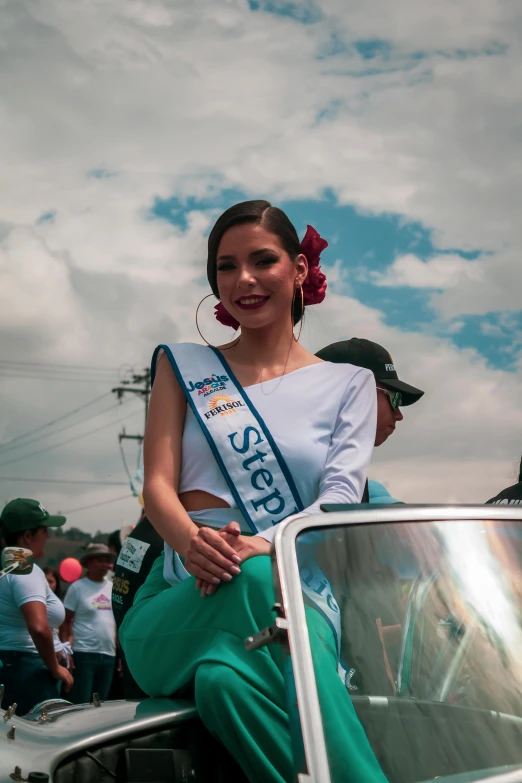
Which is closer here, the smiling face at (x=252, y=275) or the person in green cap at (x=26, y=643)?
the smiling face at (x=252, y=275)

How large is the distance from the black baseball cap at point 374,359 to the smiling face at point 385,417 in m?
0.05

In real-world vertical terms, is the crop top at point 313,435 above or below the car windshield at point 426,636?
above

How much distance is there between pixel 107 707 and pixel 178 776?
13.4 inches

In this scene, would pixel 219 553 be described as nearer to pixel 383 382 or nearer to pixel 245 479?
pixel 245 479

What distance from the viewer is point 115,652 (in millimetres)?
9078

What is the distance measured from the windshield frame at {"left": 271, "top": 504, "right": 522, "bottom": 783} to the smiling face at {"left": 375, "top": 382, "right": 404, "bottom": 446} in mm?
1887

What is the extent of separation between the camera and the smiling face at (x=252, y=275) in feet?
9.24

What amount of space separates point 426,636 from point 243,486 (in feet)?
2.57

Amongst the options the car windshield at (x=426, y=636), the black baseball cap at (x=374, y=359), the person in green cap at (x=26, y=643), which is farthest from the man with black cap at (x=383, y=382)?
the person in green cap at (x=26, y=643)

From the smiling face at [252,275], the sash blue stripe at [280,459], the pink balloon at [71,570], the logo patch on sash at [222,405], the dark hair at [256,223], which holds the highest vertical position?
the pink balloon at [71,570]

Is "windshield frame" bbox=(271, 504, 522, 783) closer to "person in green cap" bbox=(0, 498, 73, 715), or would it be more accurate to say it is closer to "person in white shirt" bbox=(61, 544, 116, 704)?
"person in green cap" bbox=(0, 498, 73, 715)

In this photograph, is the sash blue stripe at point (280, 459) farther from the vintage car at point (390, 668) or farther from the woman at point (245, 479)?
the vintage car at point (390, 668)

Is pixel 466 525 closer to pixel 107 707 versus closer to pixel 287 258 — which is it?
pixel 107 707

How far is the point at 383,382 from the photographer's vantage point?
4.01 metres
